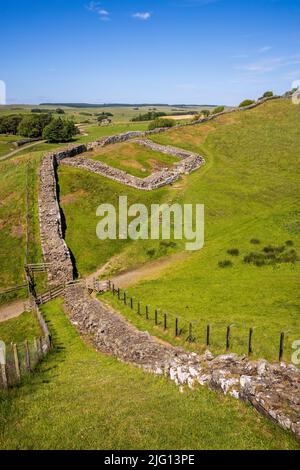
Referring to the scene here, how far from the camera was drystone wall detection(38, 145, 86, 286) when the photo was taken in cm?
3412

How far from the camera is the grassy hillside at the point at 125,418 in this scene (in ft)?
36.0

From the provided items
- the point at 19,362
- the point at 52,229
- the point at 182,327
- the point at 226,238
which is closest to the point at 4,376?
the point at 19,362

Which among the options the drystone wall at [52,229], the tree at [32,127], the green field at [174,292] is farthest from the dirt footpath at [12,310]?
the tree at [32,127]

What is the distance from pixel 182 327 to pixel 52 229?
1971cm

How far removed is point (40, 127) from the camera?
130 metres

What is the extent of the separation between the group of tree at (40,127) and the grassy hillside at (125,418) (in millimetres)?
104953

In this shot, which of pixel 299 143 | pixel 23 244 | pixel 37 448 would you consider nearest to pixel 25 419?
pixel 37 448

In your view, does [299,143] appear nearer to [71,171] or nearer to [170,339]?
[71,171]

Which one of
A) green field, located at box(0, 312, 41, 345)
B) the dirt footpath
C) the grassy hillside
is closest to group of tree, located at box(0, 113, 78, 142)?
the dirt footpath

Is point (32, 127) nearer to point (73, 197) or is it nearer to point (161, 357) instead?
point (73, 197)

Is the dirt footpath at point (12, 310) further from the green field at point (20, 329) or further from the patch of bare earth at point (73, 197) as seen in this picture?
the patch of bare earth at point (73, 197)

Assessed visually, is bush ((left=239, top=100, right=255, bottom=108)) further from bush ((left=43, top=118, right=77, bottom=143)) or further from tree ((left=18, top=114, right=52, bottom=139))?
tree ((left=18, top=114, right=52, bottom=139))

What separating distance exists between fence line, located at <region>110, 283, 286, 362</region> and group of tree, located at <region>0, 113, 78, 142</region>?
3605 inches

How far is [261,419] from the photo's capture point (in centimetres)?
1221
